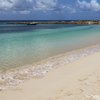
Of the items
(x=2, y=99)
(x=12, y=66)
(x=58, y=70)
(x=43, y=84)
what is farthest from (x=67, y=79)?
(x=12, y=66)

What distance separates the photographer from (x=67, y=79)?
9102mm

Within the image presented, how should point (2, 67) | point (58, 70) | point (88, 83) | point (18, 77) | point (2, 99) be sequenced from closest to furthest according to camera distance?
1. point (2, 99)
2. point (88, 83)
3. point (18, 77)
4. point (58, 70)
5. point (2, 67)

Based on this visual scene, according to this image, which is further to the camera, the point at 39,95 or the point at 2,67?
the point at 2,67

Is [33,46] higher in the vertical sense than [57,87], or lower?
lower

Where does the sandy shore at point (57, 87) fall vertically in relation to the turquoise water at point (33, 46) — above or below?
above

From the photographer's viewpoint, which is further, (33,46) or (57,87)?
(33,46)

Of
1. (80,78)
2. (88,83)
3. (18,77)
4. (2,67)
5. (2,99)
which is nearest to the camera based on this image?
(2,99)

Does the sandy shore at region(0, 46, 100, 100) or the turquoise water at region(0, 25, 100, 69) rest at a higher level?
the sandy shore at region(0, 46, 100, 100)

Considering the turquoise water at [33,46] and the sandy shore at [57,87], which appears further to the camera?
the turquoise water at [33,46]

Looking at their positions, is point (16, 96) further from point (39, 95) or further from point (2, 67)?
point (2, 67)

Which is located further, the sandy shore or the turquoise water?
the turquoise water

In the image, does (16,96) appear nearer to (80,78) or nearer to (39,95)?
(39,95)

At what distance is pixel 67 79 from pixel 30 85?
4.87 ft

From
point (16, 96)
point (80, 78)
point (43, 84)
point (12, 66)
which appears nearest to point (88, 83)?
point (80, 78)
